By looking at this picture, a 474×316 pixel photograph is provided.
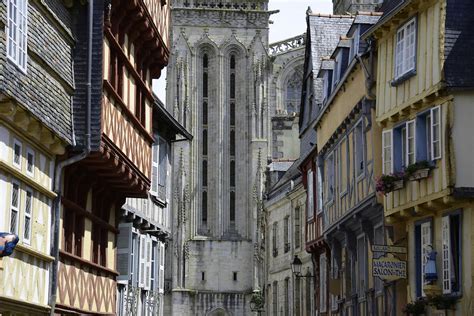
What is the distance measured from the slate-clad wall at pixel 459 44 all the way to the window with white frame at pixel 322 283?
12407mm

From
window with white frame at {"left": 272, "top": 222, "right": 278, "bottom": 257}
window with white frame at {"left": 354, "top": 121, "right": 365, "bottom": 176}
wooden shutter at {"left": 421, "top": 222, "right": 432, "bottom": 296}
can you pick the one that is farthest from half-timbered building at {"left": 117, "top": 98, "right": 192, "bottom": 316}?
window with white frame at {"left": 272, "top": 222, "right": 278, "bottom": 257}

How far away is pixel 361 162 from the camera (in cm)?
2331

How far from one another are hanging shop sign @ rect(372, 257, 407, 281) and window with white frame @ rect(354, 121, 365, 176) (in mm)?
3211

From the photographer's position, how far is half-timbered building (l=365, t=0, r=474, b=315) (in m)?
18.1

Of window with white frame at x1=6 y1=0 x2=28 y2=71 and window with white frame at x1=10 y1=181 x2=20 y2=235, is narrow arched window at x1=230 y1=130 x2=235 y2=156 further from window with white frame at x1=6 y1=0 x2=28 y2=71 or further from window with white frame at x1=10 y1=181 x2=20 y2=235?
window with white frame at x1=6 y1=0 x2=28 y2=71

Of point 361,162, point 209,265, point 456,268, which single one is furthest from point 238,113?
point 456,268

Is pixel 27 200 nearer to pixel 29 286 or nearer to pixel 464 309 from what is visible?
pixel 29 286

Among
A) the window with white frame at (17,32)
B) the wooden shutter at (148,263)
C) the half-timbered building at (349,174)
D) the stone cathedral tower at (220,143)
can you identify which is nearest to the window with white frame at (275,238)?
the half-timbered building at (349,174)

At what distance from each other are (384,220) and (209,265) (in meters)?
59.6

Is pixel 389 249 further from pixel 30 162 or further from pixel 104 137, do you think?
pixel 30 162

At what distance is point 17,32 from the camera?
15.9 metres

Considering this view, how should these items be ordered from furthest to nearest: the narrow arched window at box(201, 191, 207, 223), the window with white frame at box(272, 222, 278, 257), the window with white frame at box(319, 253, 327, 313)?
the narrow arched window at box(201, 191, 207, 223), the window with white frame at box(272, 222, 278, 257), the window with white frame at box(319, 253, 327, 313)

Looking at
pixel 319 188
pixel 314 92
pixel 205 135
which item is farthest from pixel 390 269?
pixel 205 135

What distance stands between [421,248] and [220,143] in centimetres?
6240
